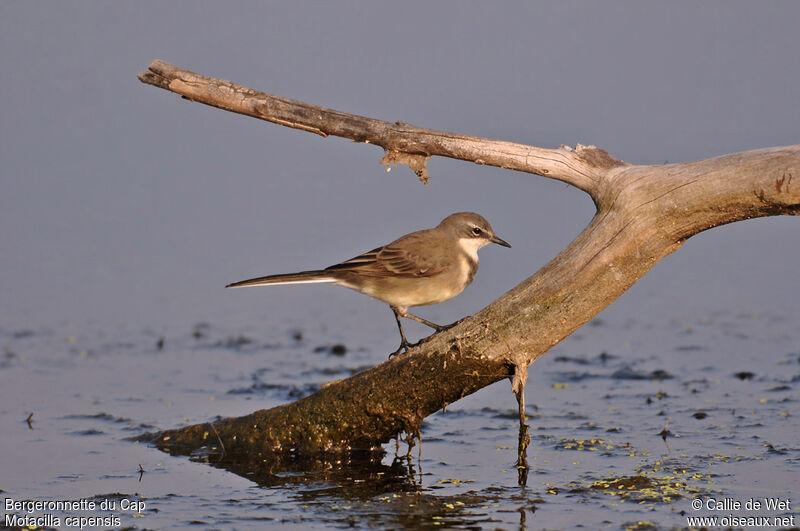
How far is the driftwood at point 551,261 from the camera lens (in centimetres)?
607

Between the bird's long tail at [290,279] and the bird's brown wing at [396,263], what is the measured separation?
0.43 ft

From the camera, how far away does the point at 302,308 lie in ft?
39.5

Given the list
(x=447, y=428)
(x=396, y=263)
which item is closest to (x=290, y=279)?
(x=396, y=263)

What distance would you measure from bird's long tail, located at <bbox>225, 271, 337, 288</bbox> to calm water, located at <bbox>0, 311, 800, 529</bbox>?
4.29 ft

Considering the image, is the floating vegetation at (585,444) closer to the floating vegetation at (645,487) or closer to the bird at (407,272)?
the floating vegetation at (645,487)

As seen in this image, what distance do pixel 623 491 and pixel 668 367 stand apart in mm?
3617

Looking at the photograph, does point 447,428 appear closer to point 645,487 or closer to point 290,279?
point 290,279

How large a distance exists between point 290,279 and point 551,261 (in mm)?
1950

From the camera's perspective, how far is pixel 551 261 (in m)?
6.49

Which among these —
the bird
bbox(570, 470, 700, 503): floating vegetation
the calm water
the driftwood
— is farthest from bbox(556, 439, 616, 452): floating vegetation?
the bird

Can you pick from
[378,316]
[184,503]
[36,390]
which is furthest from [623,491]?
[378,316]

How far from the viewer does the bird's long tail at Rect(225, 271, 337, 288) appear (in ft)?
23.5

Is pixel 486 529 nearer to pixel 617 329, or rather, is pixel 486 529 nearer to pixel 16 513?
pixel 16 513

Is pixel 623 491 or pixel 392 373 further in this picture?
pixel 392 373
